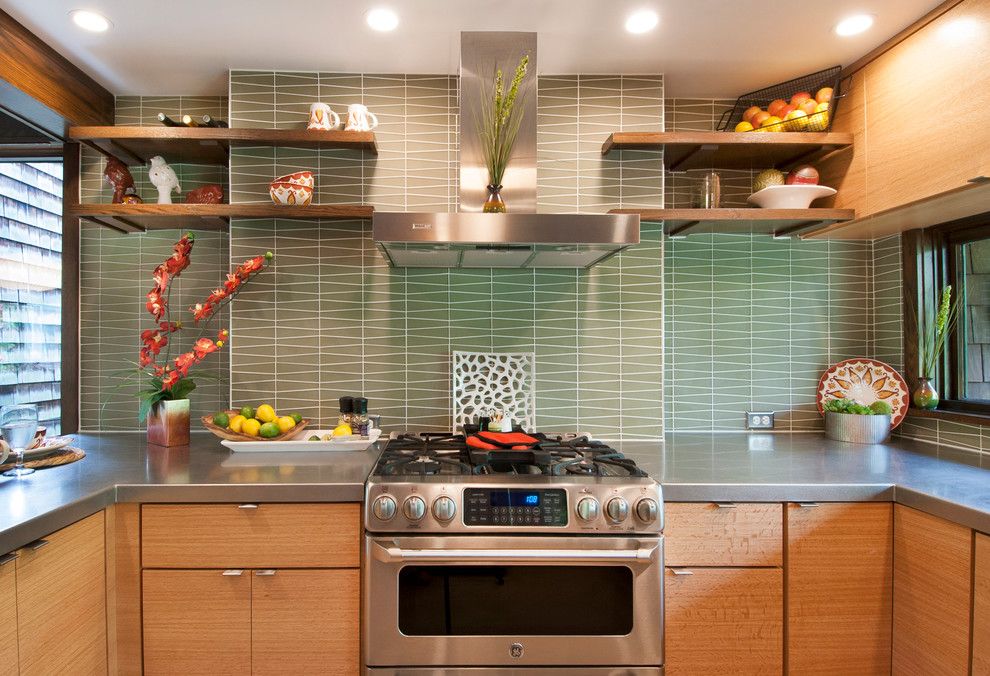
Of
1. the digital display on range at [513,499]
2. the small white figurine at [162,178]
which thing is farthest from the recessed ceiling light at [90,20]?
the digital display on range at [513,499]

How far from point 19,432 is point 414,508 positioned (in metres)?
1.21

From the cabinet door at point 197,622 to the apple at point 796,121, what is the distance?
240 centimetres

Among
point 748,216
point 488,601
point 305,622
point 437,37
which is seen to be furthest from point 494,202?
point 305,622

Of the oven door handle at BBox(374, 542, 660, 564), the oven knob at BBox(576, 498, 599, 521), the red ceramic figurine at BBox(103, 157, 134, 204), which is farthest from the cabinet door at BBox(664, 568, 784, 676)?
the red ceramic figurine at BBox(103, 157, 134, 204)

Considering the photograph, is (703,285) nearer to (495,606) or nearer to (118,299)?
(495,606)

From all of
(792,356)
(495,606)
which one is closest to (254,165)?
(495,606)

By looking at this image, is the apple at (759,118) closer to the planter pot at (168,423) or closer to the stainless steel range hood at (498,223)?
the stainless steel range hood at (498,223)

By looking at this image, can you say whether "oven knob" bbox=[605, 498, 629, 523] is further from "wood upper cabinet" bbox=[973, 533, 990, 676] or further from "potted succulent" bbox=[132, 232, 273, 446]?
"potted succulent" bbox=[132, 232, 273, 446]

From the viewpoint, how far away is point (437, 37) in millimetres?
2031

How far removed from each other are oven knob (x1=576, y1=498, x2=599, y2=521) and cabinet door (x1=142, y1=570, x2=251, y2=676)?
3.03 ft

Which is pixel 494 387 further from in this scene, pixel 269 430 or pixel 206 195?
pixel 206 195

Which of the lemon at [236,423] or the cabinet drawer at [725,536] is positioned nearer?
the cabinet drawer at [725,536]

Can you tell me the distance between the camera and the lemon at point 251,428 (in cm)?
201

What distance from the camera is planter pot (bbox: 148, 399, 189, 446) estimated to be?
2.10 meters
